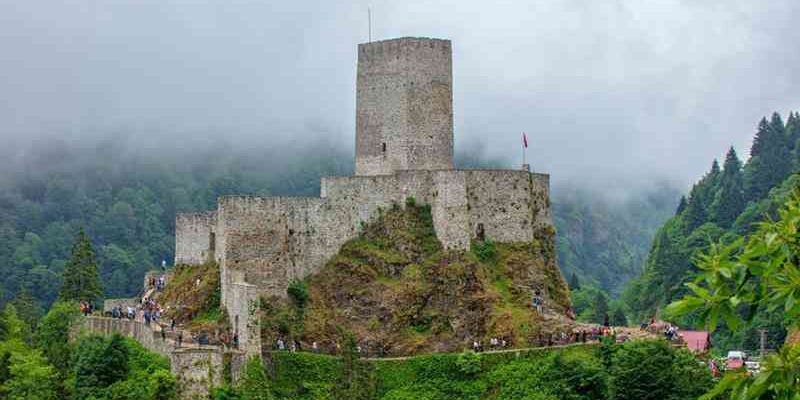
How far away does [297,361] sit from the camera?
170 feet

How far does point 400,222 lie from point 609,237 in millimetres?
137790

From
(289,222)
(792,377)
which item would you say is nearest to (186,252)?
(289,222)

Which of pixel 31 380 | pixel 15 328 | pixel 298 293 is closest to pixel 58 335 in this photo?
pixel 31 380

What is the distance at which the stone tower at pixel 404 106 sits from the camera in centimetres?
5781

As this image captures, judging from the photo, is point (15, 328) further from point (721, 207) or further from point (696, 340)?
point (721, 207)

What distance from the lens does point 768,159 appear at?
136 m

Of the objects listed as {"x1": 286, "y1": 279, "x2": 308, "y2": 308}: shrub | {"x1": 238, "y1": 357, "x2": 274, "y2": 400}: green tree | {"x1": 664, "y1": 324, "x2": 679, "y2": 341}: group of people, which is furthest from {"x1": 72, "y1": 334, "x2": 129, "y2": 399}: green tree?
{"x1": 664, "y1": 324, "x2": 679, "y2": 341}: group of people

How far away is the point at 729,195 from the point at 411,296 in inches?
3137

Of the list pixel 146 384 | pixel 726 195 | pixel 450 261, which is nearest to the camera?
pixel 146 384

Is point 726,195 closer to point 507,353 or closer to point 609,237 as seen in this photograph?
point 609,237

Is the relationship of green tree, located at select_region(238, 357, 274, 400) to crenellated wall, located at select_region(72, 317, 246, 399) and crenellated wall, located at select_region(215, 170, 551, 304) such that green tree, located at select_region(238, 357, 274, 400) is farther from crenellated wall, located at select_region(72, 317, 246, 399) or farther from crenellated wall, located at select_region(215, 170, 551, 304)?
crenellated wall, located at select_region(215, 170, 551, 304)

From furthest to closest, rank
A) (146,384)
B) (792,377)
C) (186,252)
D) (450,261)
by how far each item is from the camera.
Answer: (186,252) → (450,261) → (146,384) → (792,377)

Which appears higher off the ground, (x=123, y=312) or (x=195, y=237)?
(x=195, y=237)

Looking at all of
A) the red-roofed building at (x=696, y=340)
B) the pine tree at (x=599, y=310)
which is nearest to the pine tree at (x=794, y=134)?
the pine tree at (x=599, y=310)
